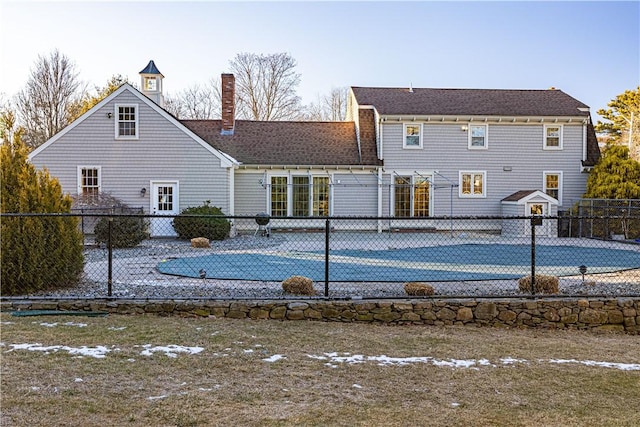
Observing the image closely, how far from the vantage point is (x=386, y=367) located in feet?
15.3

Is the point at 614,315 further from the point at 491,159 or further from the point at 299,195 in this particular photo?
the point at 491,159

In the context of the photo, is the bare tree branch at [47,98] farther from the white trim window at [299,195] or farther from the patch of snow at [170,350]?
the patch of snow at [170,350]

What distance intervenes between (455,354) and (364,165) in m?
17.3

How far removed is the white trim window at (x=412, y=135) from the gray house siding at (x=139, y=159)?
805 centimetres

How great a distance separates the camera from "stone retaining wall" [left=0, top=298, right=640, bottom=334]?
6.67m

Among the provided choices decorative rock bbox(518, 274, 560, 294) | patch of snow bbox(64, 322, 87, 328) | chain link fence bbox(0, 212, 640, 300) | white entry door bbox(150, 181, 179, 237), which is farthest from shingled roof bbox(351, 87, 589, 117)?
patch of snow bbox(64, 322, 87, 328)

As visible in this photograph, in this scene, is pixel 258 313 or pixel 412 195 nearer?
pixel 258 313

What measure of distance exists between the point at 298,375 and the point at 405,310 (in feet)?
8.83

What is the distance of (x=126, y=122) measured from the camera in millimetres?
19859

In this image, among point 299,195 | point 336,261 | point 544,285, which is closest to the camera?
point 544,285

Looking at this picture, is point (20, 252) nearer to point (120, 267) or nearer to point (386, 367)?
point (120, 267)

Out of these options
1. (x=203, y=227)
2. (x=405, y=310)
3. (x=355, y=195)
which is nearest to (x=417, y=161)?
(x=355, y=195)

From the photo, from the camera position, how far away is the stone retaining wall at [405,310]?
6672 mm

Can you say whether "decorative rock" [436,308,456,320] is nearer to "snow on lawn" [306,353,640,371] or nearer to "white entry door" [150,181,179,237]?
"snow on lawn" [306,353,640,371]
